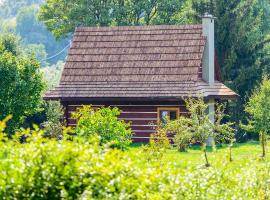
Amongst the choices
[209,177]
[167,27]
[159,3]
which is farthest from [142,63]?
[209,177]

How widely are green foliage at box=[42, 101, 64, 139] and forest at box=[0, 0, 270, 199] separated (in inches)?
2.2

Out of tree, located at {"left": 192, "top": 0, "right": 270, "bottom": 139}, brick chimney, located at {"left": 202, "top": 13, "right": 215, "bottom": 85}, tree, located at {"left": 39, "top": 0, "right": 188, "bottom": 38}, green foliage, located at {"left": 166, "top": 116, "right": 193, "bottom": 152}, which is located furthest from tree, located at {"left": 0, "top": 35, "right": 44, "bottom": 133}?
tree, located at {"left": 39, "top": 0, "right": 188, "bottom": 38}

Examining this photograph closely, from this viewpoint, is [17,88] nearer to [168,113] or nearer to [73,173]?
[168,113]

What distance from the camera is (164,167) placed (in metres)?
14.4

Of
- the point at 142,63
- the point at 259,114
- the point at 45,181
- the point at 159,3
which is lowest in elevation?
the point at 45,181

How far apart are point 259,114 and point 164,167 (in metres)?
23.2

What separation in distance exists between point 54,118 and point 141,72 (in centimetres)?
439

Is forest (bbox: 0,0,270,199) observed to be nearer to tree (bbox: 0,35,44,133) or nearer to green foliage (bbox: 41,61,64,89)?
tree (bbox: 0,35,44,133)

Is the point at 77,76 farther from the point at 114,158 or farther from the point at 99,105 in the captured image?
the point at 114,158

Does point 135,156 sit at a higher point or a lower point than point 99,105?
lower

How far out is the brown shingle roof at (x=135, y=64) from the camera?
44594 mm

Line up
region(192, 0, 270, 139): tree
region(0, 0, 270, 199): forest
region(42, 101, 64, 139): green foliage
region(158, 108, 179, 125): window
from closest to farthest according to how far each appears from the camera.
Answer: region(0, 0, 270, 199): forest, region(42, 101, 64, 139): green foliage, region(158, 108, 179, 125): window, region(192, 0, 270, 139): tree

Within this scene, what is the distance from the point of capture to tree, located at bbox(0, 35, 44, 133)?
1657 inches

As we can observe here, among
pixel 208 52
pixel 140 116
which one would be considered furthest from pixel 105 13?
pixel 140 116
